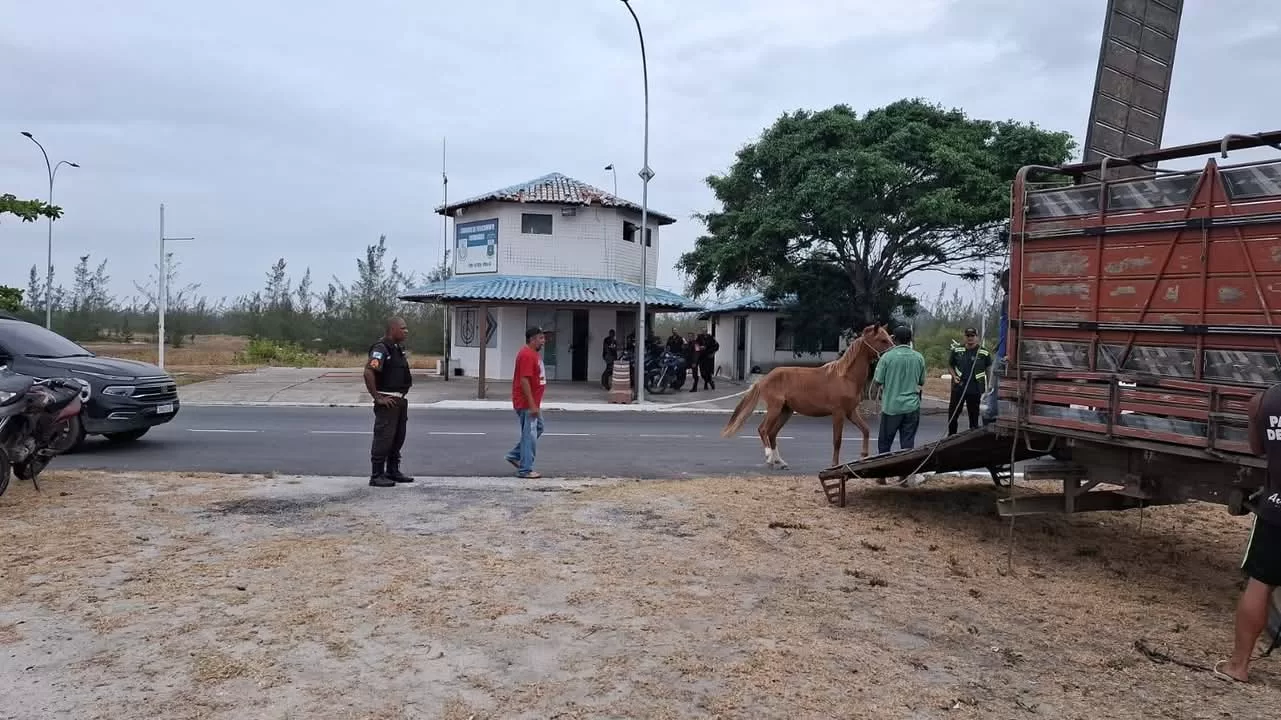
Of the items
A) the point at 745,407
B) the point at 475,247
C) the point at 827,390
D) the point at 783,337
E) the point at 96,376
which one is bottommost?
the point at 745,407

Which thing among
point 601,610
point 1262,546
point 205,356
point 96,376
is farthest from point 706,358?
point 205,356

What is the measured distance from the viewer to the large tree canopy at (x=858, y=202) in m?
21.1

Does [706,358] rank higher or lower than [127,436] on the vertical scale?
higher

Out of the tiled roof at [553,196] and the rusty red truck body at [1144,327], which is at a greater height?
the tiled roof at [553,196]

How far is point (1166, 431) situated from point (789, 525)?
302 cm

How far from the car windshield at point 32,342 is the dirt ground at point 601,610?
12.8ft

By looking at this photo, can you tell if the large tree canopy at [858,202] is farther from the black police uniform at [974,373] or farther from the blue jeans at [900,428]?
the blue jeans at [900,428]

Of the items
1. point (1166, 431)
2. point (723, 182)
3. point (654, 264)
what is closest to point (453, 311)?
point (654, 264)

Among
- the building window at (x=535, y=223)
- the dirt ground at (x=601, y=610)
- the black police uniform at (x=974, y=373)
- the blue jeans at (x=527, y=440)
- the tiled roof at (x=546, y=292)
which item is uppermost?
the building window at (x=535, y=223)

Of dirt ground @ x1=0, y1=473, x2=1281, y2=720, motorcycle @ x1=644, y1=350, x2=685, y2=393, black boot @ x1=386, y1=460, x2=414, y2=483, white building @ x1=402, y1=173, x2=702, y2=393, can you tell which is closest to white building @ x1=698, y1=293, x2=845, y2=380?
white building @ x1=402, y1=173, x2=702, y2=393

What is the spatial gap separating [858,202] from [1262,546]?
17728 millimetres

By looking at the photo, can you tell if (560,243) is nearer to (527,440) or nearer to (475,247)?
(475,247)

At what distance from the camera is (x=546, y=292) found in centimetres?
2677

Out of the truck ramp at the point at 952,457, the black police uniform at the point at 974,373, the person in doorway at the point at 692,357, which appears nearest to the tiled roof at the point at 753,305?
the person in doorway at the point at 692,357
